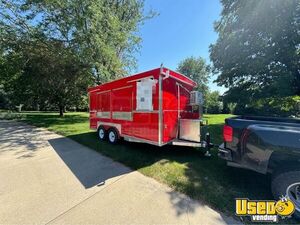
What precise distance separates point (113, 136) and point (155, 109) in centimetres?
284

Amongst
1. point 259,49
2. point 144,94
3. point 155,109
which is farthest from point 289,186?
point 259,49

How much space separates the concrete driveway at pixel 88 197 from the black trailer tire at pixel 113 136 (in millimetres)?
1780

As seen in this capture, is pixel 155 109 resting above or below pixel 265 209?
above

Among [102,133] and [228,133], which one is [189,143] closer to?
[228,133]

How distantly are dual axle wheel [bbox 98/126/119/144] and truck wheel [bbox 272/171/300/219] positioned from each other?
5472mm

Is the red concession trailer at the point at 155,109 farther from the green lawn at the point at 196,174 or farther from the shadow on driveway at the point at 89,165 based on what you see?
the shadow on driveway at the point at 89,165

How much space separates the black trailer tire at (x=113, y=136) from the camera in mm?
7195

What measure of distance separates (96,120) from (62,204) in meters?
5.50

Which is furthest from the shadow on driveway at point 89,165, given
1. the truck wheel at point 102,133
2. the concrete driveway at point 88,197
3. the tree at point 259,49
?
the tree at point 259,49

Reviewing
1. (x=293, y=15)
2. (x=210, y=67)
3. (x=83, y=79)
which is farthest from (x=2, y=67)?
(x=293, y=15)

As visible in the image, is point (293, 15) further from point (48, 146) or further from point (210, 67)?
point (48, 146)

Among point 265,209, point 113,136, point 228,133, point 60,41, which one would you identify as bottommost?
point 265,209

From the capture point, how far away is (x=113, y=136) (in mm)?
7379

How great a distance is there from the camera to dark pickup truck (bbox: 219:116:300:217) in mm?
2840
